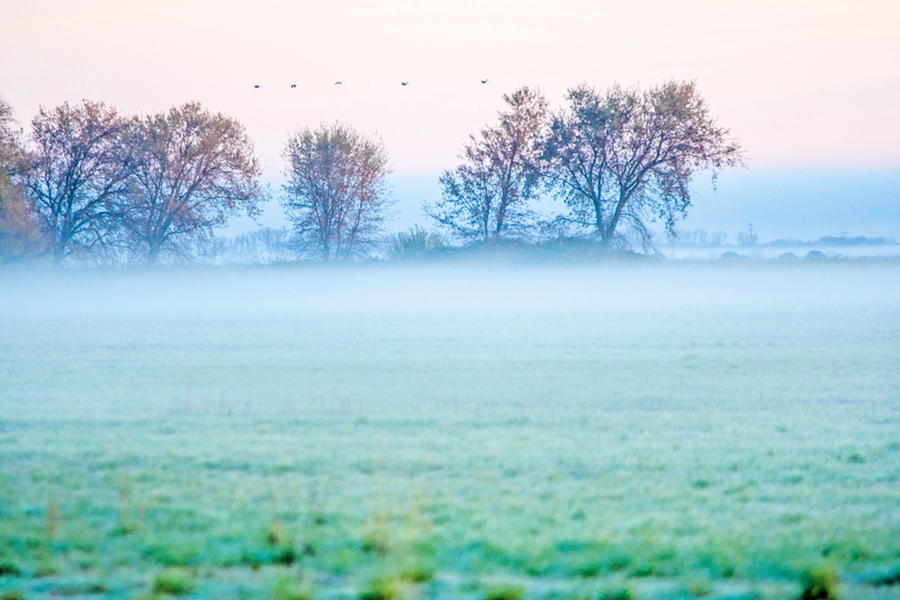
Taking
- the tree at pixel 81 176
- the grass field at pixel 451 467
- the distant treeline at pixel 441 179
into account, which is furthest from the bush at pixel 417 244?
Result: the grass field at pixel 451 467

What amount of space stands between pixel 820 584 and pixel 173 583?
3.98 meters

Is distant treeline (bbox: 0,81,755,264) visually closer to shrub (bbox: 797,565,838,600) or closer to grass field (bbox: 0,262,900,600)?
grass field (bbox: 0,262,900,600)

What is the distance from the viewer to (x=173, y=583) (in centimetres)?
488

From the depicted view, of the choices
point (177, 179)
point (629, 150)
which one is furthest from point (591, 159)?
point (177, 179)

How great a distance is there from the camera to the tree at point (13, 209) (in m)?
38.4

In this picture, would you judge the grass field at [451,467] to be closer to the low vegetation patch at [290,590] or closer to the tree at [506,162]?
the low vegetation patch at [290,590]

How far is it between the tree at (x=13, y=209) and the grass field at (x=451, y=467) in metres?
21.1

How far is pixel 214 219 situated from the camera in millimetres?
45312

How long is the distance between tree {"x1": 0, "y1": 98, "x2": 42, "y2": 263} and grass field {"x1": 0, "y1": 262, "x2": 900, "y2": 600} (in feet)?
69.1

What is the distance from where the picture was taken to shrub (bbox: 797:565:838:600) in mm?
4758

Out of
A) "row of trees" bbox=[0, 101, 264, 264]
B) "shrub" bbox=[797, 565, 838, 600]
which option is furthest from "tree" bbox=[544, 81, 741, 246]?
"shrub" bbox=[797, 565, 838, 600]

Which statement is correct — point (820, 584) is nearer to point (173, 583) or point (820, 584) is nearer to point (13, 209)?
point (173, 583)

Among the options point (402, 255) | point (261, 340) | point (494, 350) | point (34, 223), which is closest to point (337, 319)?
point (261, 340)

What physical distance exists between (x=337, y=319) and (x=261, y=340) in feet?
23.6
